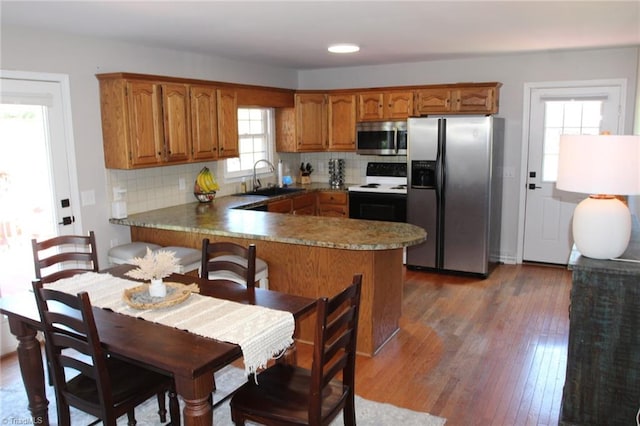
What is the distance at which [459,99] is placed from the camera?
5.60 meters

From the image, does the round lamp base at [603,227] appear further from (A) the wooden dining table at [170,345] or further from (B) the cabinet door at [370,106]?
(B) the cabinet door at [370,106]

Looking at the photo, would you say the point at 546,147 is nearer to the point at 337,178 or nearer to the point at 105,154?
the point at 337,178

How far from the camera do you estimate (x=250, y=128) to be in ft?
20.2

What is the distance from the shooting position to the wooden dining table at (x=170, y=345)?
1.92 metres

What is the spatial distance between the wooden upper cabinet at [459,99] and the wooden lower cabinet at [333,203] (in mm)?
1367

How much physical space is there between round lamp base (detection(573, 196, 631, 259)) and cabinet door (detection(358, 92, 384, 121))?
146 inches

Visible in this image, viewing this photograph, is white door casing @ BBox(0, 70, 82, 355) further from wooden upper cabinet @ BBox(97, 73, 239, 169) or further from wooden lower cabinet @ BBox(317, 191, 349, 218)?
wooden lower cabinet @ BBox(317, 191, 349, 218)

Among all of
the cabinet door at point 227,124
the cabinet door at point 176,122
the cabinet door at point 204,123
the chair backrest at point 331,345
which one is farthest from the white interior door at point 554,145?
the chair backrest at point 331,345

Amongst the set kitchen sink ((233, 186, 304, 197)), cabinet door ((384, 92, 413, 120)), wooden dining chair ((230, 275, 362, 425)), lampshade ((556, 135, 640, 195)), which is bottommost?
wooden dining chair ((230, 275, 362, 425))

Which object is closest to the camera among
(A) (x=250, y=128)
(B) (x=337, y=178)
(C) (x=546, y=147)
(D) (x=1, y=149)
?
(D) (x=1, y=149)

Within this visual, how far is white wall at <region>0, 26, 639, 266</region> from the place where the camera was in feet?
12.8

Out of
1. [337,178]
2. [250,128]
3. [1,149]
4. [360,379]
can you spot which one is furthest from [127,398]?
[337,178]

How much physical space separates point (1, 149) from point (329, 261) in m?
2.49

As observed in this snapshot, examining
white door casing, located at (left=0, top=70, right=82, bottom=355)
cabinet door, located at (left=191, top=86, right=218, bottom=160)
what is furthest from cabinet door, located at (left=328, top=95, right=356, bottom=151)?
white door casing, located at (left=0, top=70, right=82, bottom=355)
